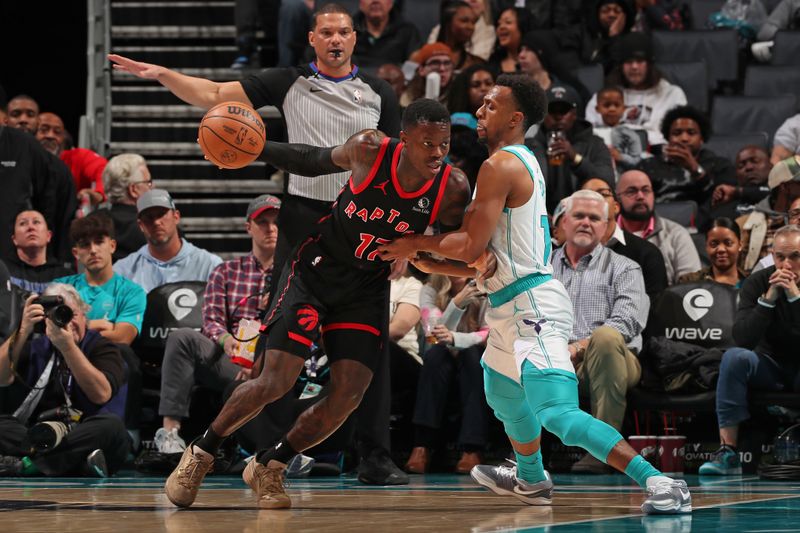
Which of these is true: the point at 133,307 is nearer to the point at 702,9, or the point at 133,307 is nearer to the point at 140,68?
the point at 140,68

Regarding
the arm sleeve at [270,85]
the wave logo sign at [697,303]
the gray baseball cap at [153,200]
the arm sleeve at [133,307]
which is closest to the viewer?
the arm sleeve at [270,85]

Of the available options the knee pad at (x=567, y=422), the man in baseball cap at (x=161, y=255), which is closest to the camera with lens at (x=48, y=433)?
the man in baseball cap at (x=161, y=255)

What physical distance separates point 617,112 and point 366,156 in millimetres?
5417

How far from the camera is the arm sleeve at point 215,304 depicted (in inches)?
304

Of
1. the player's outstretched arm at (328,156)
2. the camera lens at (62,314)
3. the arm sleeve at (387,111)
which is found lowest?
the camera lens at (62,314)

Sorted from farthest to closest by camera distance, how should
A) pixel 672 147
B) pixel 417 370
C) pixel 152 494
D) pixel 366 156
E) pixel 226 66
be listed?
pixel 226 66, pixel 672 147, pixel 417 370, pixel 152 494, pixel 366 156

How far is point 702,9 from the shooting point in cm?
1167

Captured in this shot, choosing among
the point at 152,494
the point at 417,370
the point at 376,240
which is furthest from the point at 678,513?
the point at 417,370

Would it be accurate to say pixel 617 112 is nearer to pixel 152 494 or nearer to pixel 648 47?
pixel 648 47

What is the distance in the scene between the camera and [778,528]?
395cm

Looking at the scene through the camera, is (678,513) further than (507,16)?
No

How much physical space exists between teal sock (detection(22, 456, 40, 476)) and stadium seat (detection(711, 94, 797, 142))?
6.16m

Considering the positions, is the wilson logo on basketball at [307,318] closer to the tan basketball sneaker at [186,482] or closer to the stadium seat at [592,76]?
the tan basketball sneaker at [186,482]

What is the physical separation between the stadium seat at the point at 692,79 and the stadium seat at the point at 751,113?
314 millimetres
